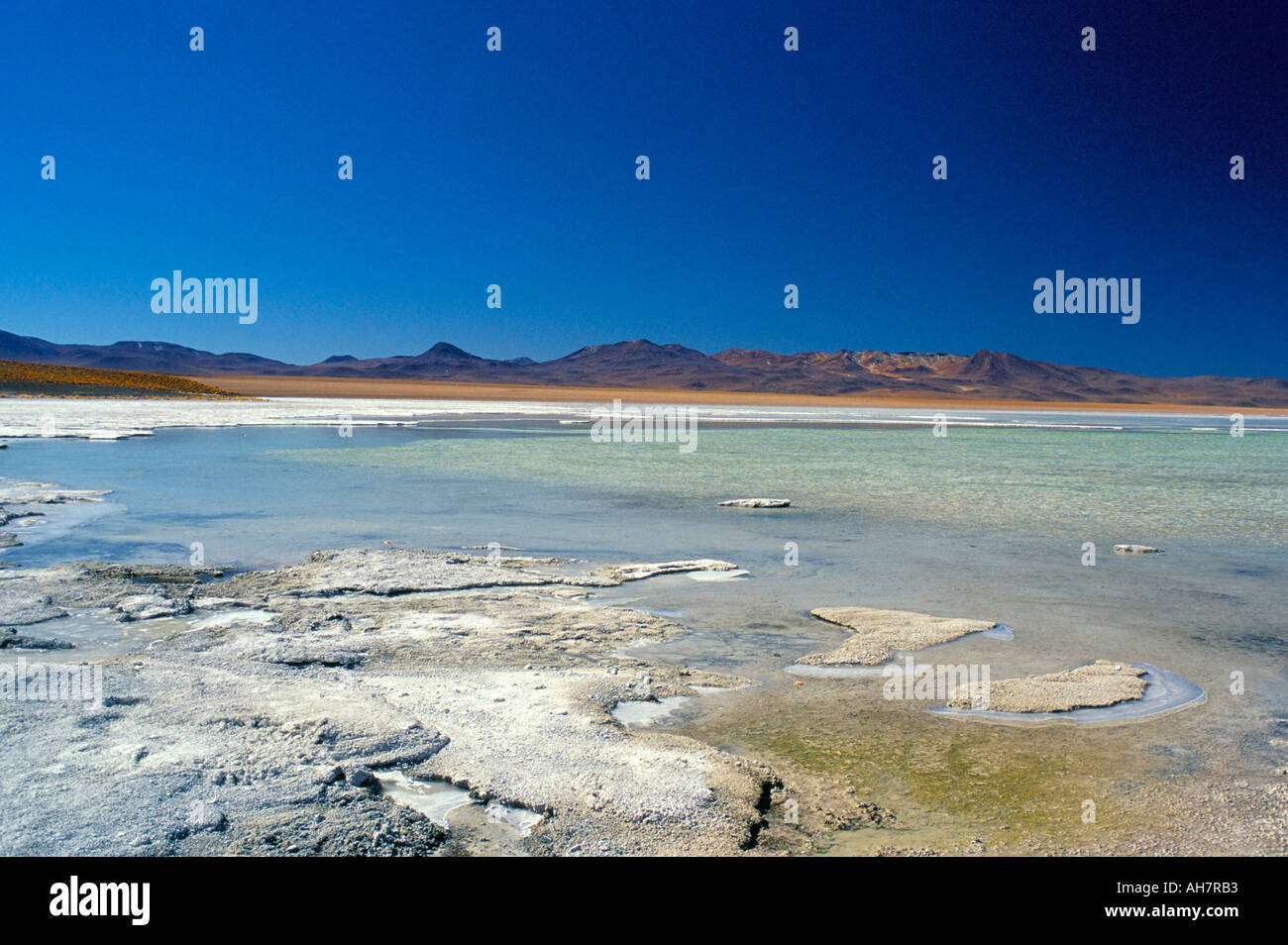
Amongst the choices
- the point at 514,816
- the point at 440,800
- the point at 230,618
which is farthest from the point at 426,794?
the point at 230,618

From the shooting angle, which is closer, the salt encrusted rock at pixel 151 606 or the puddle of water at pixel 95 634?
the puddle of water at pixel 95 634

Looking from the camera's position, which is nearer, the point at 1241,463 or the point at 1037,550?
the point at 1037,550

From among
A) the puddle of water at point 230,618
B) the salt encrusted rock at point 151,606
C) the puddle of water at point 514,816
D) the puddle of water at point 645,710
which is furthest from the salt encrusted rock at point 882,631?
the salt encrusted rock at point 151,606

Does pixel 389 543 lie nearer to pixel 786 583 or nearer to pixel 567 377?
pixel 786 583

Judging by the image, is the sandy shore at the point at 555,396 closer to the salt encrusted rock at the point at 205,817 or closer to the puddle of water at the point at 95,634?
the puddle of water at the point at 95,634

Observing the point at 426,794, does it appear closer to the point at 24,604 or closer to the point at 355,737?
the point at 355,737
